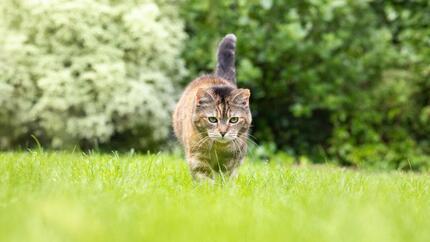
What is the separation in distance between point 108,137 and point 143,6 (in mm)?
1550

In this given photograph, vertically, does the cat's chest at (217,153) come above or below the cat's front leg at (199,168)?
above

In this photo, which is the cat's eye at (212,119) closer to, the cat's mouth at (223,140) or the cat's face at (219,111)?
the cat's face at (219,111)

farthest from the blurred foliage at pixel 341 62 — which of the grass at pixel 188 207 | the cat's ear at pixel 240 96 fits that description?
the grass at pixel 188 207

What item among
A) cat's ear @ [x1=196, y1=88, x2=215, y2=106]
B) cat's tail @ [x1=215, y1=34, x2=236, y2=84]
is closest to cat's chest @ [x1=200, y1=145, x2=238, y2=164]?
cat's ear @ [x1=196, y1=88, x2=215, y2=106]

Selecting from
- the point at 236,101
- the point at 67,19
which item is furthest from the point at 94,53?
the point at 236,101

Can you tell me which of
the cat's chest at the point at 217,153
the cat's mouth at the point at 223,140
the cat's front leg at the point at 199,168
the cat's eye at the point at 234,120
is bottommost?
the cat's front leg at the point at 199,168

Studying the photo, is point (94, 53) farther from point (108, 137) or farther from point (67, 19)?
point (108, 137)

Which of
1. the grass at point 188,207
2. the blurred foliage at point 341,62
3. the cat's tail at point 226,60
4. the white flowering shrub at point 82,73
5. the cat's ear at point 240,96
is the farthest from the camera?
the blurred foliage at point 341,62

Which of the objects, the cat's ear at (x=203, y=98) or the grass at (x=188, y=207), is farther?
the cat's ear at (x=203, y=98)

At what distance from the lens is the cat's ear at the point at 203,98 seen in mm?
4273

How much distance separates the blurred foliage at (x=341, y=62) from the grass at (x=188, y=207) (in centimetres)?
390

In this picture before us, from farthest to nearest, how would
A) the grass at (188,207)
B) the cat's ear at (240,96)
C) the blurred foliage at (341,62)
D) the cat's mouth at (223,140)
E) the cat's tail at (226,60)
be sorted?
1. the blurred foliage at (341,62)
2. the cat's tail at (226,60)
3. the cat's ear at (240,96)
4. the cat's mouth at (223,140)
5. the grass at (188,207)

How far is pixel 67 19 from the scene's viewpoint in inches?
287

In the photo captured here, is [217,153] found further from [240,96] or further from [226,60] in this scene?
[226,60]
